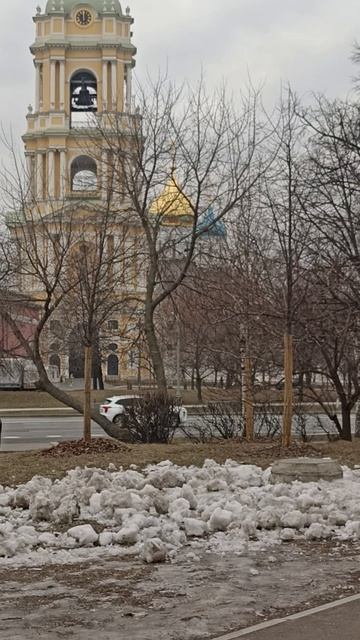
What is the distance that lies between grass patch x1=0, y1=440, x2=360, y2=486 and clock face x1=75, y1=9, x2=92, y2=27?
62.5 m

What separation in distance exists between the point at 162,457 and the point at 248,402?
4.34 m

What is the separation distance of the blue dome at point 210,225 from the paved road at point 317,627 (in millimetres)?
14505

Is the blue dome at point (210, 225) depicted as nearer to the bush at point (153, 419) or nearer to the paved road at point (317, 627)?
the bush at point (153, 419)

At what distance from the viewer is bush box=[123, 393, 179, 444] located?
744 inches

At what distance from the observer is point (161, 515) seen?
31.9ft

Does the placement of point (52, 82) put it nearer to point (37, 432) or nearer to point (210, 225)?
point (37, 432)

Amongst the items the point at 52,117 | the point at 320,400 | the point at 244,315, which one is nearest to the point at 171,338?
the point at 320,400

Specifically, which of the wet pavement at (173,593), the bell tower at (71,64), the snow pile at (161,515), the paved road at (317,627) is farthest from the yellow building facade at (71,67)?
the paved road at (317,627)

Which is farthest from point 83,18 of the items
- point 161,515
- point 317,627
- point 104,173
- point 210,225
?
point 317,627

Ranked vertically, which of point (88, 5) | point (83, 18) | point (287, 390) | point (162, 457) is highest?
point (88, 5)

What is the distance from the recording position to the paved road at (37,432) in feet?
81.7

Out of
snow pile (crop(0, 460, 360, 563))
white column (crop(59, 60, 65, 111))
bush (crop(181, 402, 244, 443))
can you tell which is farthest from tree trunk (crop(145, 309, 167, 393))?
white column (crop(59, 60, 65, 111))

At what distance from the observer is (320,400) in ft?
71.5

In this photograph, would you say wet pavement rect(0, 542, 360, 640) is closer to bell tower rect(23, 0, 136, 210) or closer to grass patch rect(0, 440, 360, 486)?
grass patch rect(0, 440, 360, 486)
